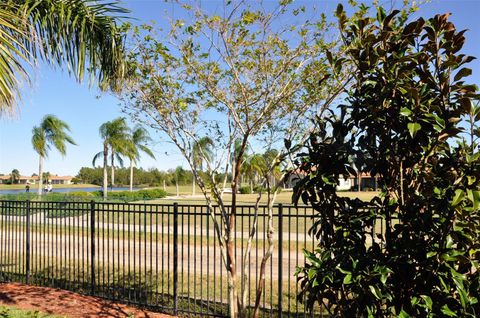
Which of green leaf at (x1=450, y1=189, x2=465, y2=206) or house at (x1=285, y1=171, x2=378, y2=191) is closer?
green leaf at (x1=450, y1=189, x2=465, y2=206)

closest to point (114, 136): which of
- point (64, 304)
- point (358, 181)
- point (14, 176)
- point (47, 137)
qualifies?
point (47, 137)

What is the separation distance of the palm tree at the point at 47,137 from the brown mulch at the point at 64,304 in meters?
22.1

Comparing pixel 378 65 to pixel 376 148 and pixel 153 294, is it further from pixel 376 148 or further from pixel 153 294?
pixel 153 294

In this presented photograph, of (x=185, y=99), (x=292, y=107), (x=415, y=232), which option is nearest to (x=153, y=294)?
(x=185, y=99)

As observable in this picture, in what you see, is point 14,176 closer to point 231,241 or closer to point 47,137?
point 47,137

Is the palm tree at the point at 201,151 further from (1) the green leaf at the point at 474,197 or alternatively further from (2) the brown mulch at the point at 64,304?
(1) the green leaf at the point at 474,197

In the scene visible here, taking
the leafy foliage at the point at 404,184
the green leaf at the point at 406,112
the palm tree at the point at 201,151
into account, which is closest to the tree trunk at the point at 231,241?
the palm tree at the point at 201,151

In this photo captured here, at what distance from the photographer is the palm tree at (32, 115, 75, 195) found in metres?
27.0

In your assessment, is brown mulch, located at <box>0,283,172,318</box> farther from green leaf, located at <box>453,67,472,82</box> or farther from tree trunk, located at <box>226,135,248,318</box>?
green leaf, located at <box>453,67,472,82</box>

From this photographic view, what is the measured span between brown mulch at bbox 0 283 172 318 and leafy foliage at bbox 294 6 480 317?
439 centimetres

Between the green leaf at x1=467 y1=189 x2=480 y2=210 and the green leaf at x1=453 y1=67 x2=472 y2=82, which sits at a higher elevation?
the green leaf at x1=453 y1=67 x2=472 y2=82

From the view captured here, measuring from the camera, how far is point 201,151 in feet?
18.4

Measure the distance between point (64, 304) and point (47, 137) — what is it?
24.3m

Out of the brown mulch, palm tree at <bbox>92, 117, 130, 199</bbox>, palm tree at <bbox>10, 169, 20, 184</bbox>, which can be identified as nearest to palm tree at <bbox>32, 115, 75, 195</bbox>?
palm tree at <bbox>92, 117, 130, 199</bbox>
